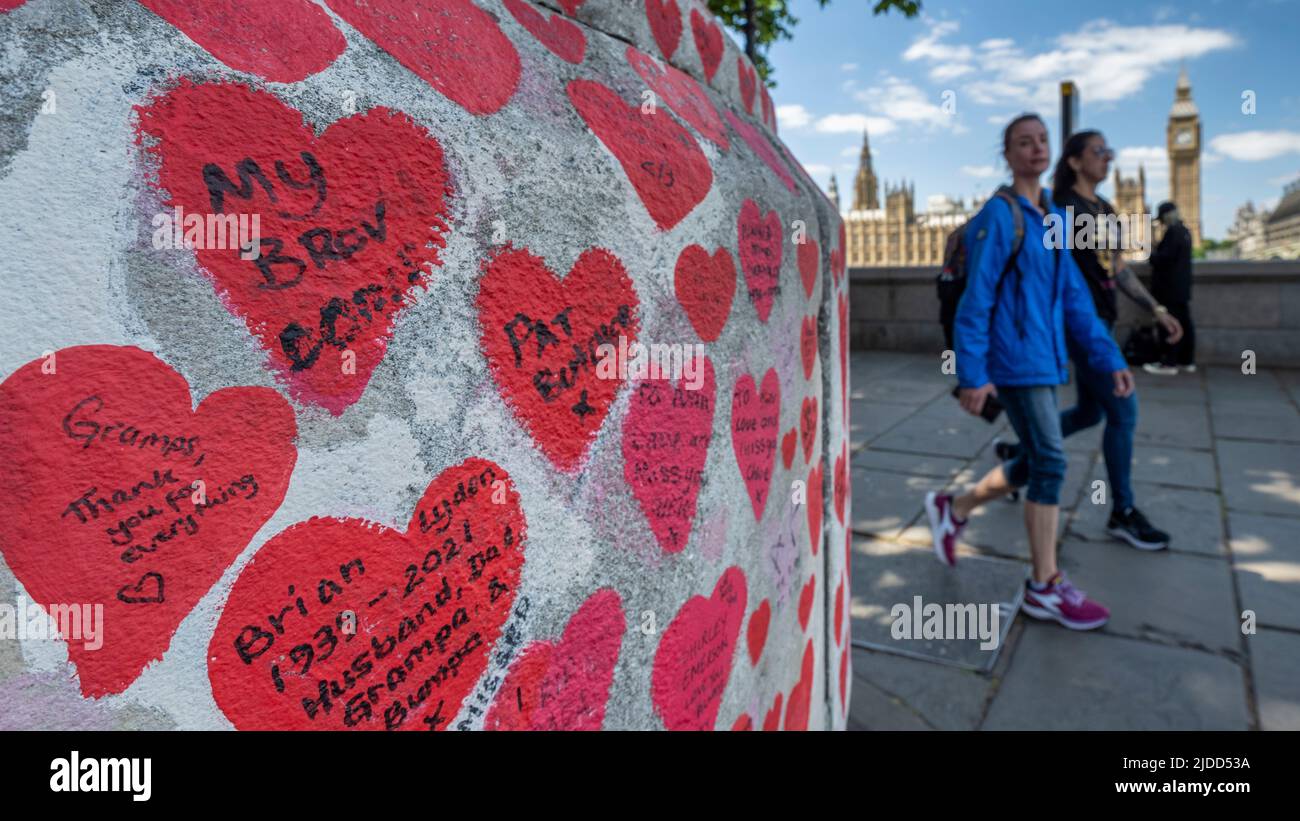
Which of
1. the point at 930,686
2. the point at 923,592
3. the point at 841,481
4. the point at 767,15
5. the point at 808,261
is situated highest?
the point at 767,15

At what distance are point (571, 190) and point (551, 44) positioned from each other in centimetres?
25

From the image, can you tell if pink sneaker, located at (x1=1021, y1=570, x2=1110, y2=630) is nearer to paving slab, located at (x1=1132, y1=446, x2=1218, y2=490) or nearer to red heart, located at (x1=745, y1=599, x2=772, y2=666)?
red heart, located at (x1=745, y1=599, x2=772, y2=666)

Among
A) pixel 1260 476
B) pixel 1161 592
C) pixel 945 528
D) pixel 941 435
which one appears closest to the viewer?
Result: pixel 1161 592

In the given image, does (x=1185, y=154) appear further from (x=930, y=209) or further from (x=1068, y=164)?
(x=1068, y=164)

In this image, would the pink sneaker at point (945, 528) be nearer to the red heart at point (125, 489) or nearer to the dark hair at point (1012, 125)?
the dark hair at point (1012, 125)

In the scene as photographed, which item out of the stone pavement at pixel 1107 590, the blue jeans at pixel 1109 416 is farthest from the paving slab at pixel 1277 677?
the blue jeans at pixel 1109 416

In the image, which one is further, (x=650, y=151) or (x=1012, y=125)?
(x=1012, y=125)

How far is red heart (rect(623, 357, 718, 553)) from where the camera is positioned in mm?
1016

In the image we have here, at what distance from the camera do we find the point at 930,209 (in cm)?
7250

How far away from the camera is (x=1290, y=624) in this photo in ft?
9.28

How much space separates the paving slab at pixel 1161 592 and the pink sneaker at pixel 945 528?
1.59 feet

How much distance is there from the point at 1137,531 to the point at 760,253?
3131 millimetres

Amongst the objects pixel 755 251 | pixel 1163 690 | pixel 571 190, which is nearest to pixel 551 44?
pixel 571 190
